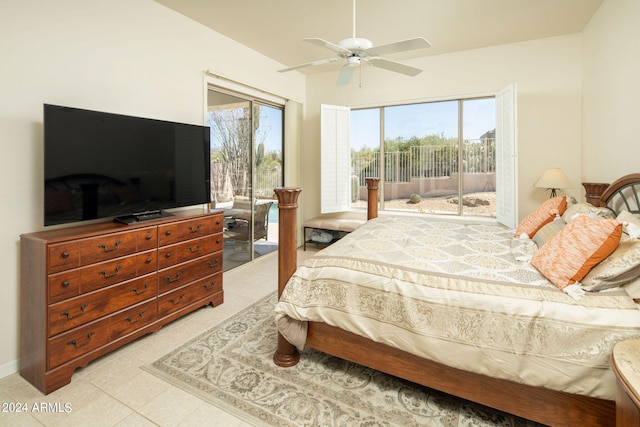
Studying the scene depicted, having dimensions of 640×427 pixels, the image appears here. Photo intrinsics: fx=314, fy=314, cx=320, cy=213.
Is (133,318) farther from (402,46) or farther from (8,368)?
(402,46)

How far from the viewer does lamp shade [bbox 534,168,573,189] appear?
11.6ft

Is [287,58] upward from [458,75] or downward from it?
upward

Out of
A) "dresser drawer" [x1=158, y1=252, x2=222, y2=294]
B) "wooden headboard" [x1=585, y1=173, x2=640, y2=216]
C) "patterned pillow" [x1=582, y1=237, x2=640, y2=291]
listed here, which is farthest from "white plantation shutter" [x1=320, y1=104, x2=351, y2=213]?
"patterned pillow" [x1=582, y1=237, x2=640, y2=291]

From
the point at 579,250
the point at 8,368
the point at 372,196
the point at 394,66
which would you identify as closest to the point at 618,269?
the point at 579,250

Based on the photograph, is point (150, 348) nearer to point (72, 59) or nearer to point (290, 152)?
point (72, 59)

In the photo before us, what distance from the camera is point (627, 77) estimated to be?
2617 millimetres

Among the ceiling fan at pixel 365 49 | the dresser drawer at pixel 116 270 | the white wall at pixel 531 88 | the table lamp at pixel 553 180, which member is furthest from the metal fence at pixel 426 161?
the dresser drawer at pixel 116 270

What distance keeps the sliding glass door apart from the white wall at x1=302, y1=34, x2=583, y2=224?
2066 mm

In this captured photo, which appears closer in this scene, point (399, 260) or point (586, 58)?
point (399, 260)

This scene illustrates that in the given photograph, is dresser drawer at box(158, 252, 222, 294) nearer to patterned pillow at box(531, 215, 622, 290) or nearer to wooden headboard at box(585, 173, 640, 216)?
patterned pillow at box(531, 215, 622, 290)

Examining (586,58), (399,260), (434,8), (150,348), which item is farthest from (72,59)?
(586,58)

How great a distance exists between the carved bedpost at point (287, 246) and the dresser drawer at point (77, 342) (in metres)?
1.19

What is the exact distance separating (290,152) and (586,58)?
3.84m

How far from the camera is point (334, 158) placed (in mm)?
4957
